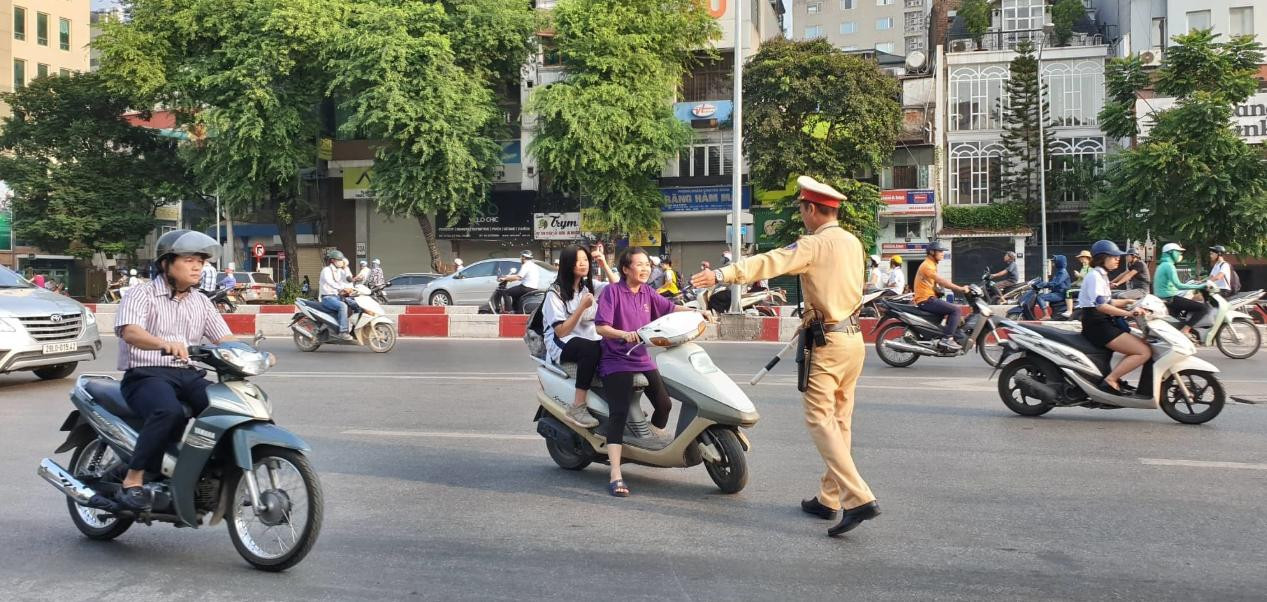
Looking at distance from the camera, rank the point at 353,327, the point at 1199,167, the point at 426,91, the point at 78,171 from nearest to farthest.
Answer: the point at 353,327, the point at 1199,167, the point at 426,91, the point at 78,171

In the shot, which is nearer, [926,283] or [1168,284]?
[926,283]

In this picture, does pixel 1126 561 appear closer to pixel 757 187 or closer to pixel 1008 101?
pixel 757 187

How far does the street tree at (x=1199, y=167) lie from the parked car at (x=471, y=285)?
1710cm

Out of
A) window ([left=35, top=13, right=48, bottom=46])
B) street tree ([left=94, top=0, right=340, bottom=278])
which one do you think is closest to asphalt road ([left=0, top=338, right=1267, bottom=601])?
street tree ([left=94, top=0, right=340, bottom=278])

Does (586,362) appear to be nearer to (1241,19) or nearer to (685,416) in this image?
(685,416)

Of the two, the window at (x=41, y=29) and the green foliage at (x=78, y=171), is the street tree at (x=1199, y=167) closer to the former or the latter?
the green foliage at (x=78, y=171)

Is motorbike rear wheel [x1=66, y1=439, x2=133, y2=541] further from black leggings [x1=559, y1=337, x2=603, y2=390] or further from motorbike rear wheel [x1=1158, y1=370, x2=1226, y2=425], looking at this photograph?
motorbike rear wheel [x1=1158, y1=370, x2=1226, y2=425]

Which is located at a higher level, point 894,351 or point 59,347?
point 59,347

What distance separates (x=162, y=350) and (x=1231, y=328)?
1416 cm

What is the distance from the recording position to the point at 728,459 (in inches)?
227

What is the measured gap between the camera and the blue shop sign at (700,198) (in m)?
39.0

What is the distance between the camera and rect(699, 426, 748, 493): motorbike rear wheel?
573 cm

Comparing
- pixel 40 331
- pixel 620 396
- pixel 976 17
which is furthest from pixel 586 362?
pixel 976 17

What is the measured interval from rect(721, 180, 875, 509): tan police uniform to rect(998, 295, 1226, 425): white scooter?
13.7ft
